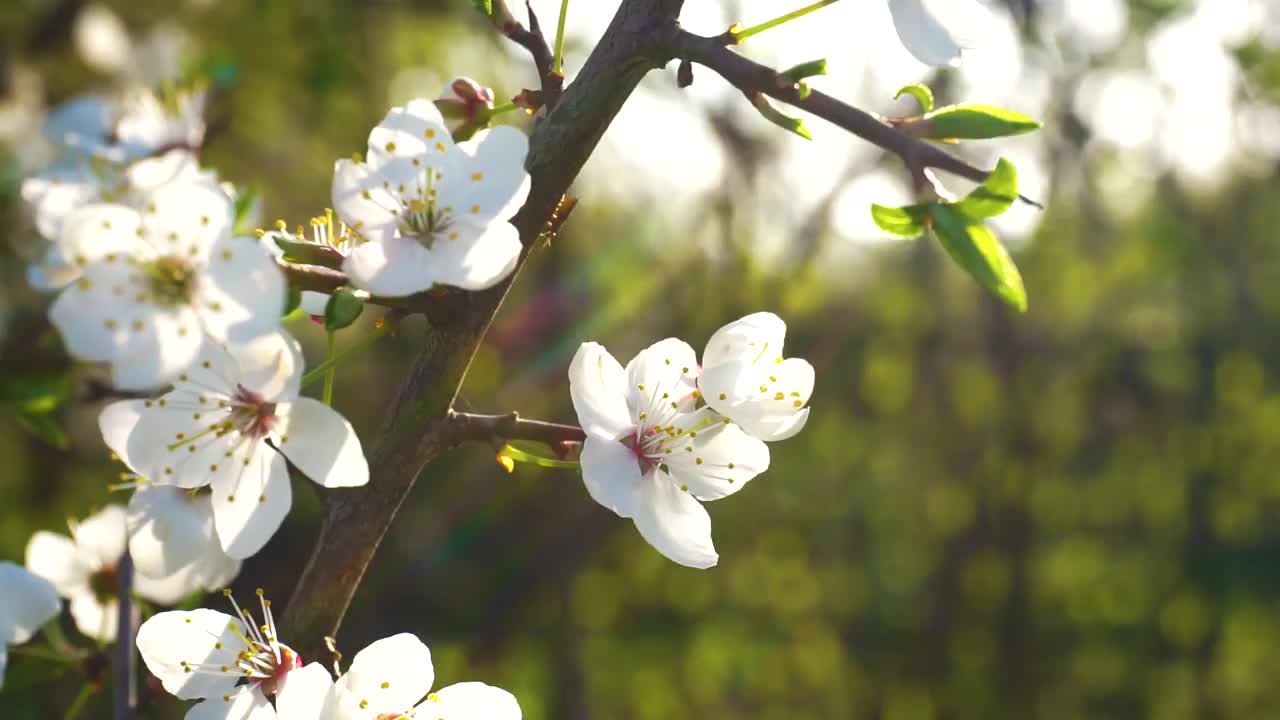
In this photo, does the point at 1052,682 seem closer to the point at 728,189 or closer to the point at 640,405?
the point at 728,189

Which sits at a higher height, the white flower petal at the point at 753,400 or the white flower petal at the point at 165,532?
the white flower petal at the point at 753,400

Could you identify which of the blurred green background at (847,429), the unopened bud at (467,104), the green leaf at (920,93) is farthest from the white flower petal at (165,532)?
the blurred green background at (847,429)

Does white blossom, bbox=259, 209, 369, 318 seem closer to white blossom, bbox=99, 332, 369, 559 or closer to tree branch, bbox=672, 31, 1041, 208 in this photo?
white blossom, bbox=99, 332, 369, 559

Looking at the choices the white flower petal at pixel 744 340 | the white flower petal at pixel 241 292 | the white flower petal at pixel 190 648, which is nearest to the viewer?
the white flower petal at pixel 241 292

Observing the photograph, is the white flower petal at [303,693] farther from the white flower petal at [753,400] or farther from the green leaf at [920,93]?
the green leaf at [920,93]

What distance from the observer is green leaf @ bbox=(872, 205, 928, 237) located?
2.94 ft

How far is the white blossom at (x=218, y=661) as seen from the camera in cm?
91

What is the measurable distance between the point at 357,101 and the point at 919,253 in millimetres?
2967

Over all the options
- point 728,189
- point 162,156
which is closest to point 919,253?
point 728,189

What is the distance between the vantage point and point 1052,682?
19.0 feet

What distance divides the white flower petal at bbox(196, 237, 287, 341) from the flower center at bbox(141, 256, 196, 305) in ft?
0.17

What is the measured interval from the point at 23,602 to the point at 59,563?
5.9 inches

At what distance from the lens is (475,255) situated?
0.84 meters

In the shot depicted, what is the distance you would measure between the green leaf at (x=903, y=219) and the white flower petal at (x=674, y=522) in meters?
0.28
